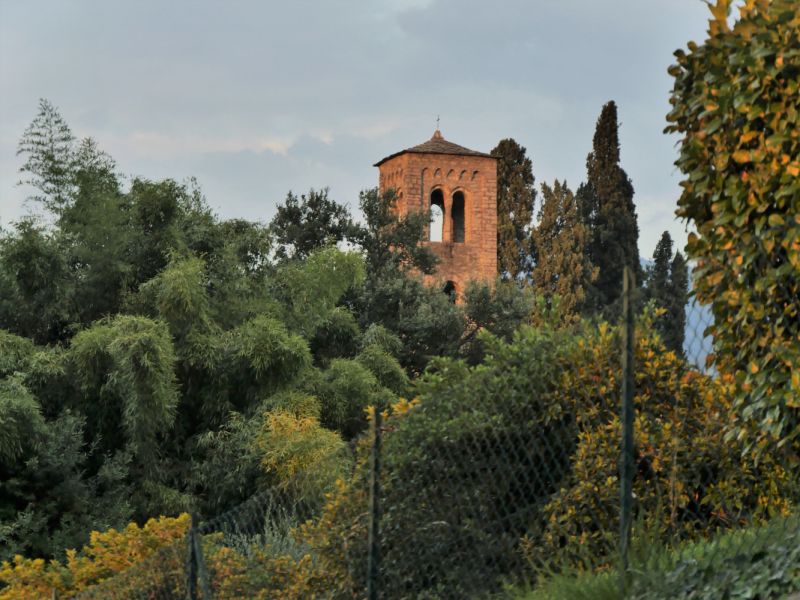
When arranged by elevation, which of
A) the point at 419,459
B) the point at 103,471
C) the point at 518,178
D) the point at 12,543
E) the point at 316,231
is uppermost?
the point at 518,178

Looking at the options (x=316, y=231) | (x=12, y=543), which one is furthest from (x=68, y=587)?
(x=316, y=231)

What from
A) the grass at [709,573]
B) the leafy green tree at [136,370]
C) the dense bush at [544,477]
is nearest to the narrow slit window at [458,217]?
the leafy green tree at [136,370]

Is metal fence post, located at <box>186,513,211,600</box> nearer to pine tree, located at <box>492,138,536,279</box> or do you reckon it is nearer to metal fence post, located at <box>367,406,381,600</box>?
metal fence post, located at <box>367,406,381,600</box>

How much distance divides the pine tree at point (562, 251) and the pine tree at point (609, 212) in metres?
1.02

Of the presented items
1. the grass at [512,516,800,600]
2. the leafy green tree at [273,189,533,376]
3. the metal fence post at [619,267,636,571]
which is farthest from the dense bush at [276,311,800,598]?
the leafy green tree at [273,189,533,376]

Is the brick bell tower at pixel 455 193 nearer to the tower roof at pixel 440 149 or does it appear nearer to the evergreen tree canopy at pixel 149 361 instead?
the tower roof at pixel 440 149

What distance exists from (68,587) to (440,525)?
5.30 m

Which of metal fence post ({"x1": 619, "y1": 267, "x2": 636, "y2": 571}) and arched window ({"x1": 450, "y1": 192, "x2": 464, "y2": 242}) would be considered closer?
metal fence post ({"x1": 619, "y1": 267, "x2": 636, "y2": 571})

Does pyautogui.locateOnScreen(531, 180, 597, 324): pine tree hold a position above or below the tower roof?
below

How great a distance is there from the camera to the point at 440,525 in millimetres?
3451

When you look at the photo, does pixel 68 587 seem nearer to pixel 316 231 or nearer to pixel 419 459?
pixel 419 459

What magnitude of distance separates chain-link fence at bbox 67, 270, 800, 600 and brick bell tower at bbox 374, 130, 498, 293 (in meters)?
24.0

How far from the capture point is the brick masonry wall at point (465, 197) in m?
27.9

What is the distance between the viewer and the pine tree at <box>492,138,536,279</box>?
29.1 meters
